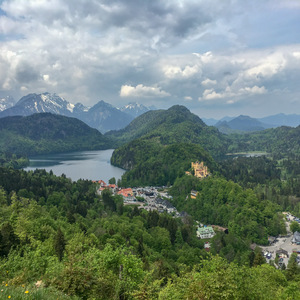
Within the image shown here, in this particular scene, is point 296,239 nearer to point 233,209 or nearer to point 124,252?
point 233,209

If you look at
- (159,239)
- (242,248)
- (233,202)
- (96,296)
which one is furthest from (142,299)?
(233,202)

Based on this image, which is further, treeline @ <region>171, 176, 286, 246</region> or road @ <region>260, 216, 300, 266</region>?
treeline @ <region>171, 176, 286, 246</region>

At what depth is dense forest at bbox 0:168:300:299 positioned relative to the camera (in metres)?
14.0

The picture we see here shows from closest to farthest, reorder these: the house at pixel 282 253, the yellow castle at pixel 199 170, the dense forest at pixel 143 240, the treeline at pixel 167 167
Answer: the dense forest at pixel 143 240
the house at pixel 282 253
the yellow castle at pixel 199 170
the treeline at pixel 167 167

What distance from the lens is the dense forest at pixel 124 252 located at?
46.1 ft

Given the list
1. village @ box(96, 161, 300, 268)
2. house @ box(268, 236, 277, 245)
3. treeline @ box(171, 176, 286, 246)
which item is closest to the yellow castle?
village @ box(96, 161, 300, 268)

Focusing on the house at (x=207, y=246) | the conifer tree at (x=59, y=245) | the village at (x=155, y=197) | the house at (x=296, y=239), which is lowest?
the house at (x=296, y=239)

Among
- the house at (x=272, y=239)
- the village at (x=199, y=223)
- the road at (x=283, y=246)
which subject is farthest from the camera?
the house at (x=272, y=239)

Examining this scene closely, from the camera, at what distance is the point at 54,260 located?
2192cm

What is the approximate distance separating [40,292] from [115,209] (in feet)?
220

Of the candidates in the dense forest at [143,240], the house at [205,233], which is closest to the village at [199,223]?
the house at [205,233]

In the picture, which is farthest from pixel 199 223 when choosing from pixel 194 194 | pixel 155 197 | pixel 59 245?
pixel 59 245

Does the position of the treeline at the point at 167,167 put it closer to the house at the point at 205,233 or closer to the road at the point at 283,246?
the house at the point at 205,233

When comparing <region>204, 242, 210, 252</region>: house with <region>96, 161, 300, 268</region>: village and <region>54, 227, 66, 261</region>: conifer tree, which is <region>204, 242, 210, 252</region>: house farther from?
<region>54, 227, 66, 261</region>: conifer tree
